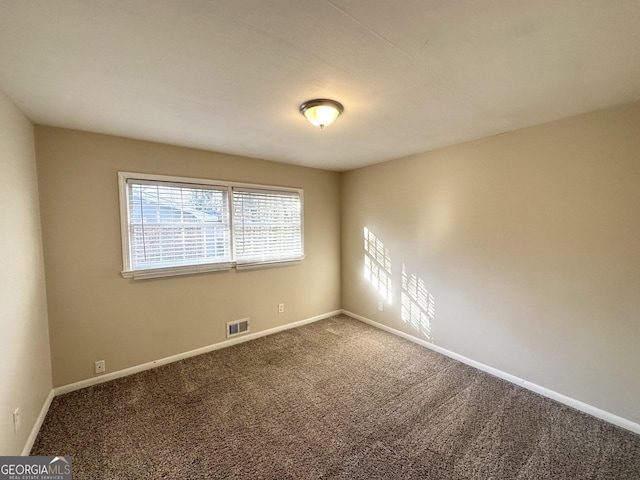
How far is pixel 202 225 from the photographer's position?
3.14 metres

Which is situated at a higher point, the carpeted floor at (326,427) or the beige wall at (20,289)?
the beige wall at (20,289)

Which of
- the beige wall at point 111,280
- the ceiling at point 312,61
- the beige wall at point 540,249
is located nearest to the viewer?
the ceiling at point 312,61

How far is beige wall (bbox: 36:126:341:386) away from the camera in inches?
93.9

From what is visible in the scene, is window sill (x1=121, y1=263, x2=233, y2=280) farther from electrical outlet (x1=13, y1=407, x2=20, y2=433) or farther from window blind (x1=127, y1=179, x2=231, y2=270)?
electrical outlet (x1=13, y1=407, x2=20, y2=433)

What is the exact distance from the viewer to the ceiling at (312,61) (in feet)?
3.74

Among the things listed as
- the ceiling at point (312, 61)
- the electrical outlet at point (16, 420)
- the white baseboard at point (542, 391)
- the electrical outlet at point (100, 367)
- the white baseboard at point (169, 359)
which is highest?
the ceiling at point (312, 61)

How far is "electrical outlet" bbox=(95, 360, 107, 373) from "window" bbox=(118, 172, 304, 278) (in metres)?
0.86

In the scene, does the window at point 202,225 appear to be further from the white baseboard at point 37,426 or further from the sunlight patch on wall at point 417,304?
the sunlight patch on wall at point 417,304

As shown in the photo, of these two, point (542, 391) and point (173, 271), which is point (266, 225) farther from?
point (542, 391)

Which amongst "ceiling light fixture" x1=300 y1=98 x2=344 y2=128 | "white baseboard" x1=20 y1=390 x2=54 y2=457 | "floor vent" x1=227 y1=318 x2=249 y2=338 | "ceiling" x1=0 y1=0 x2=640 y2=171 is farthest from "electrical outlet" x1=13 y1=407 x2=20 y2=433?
"ceiling light fixture" x1=300 y1=98 x2=344 y2=128

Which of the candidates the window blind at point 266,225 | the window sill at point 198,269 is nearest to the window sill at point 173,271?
the window sill at point 198,269

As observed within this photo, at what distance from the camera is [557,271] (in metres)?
2.34

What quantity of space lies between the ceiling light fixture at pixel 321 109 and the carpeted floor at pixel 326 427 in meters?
2.27

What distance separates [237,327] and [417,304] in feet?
7.52
